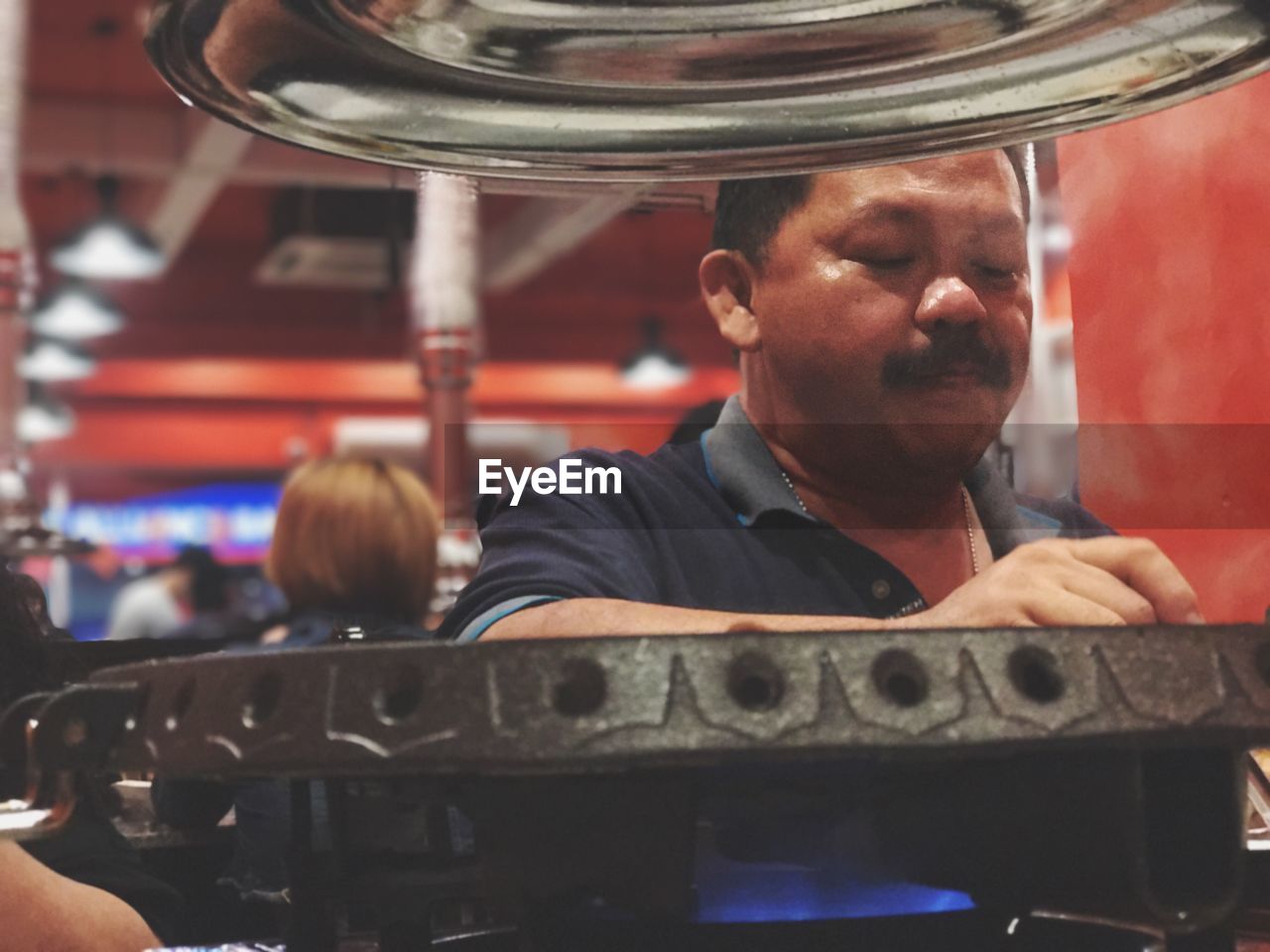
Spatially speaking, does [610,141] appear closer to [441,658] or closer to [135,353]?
[441,658]

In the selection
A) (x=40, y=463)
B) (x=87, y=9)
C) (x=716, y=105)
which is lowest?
(x=40, y=463)

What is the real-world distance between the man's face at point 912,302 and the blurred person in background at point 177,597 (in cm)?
522

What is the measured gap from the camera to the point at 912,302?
2.71 ft

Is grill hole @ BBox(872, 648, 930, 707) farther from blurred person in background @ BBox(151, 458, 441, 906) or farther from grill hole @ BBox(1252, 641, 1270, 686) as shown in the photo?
blurred person in background @ BBox(151, 458, 441, 906)

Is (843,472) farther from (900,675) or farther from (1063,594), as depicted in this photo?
(900,675)

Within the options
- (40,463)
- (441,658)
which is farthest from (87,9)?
(441,658)

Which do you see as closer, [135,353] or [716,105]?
[716,105]

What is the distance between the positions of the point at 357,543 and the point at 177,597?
5.62 metres

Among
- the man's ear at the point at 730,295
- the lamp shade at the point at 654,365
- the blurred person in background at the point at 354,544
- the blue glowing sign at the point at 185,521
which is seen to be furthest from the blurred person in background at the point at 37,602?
the blue glowing sign at the point at 185,521

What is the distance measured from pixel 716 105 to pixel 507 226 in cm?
703

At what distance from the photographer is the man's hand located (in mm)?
583

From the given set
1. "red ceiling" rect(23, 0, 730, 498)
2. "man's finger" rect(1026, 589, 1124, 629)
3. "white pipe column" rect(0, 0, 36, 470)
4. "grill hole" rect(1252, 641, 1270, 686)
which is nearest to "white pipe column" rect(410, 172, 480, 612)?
"man's finger" rect(1026, 589, 1124, 629)

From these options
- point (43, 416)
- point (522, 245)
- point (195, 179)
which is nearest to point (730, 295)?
point (195, 179)

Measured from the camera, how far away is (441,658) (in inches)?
18.3
